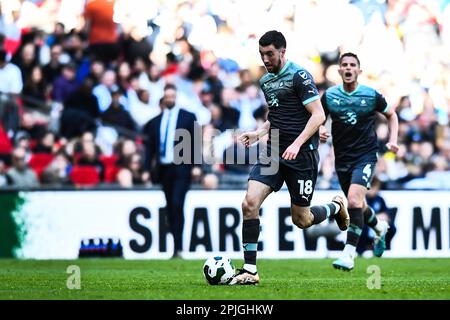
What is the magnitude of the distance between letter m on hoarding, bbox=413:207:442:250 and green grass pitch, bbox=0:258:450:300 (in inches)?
60.0

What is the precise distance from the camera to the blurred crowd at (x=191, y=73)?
59.5 feet

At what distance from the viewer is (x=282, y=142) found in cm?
1061

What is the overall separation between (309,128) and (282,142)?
539 mm

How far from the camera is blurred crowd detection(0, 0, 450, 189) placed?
1812cm

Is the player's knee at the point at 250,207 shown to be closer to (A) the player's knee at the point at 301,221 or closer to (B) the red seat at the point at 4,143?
(A) the player's knee at the point at 301,221

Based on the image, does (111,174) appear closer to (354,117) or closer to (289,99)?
(354,117)

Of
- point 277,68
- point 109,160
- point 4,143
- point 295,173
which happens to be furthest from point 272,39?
point 4,143

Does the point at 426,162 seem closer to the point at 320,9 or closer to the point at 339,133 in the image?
the point at 320,9

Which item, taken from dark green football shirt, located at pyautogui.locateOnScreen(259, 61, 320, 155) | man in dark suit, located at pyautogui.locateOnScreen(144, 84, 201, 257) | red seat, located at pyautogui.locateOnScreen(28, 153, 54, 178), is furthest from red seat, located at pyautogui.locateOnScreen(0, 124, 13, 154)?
dark green football shirt, located at pyautogui.locateOnScreen(259, 61, 320, 155)

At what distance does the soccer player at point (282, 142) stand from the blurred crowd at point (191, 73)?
22.8 feet

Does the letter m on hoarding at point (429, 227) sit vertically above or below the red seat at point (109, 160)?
below

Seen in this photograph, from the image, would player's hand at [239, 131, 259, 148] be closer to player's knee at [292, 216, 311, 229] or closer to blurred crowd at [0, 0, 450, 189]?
player's knee at [292, 216, 311, 229]

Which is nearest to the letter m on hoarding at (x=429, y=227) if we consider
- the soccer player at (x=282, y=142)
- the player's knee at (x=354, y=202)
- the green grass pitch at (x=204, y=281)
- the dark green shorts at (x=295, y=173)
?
the green grass pitch at (x=204, y=281)

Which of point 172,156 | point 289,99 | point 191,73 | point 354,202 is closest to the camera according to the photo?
point 289,99
